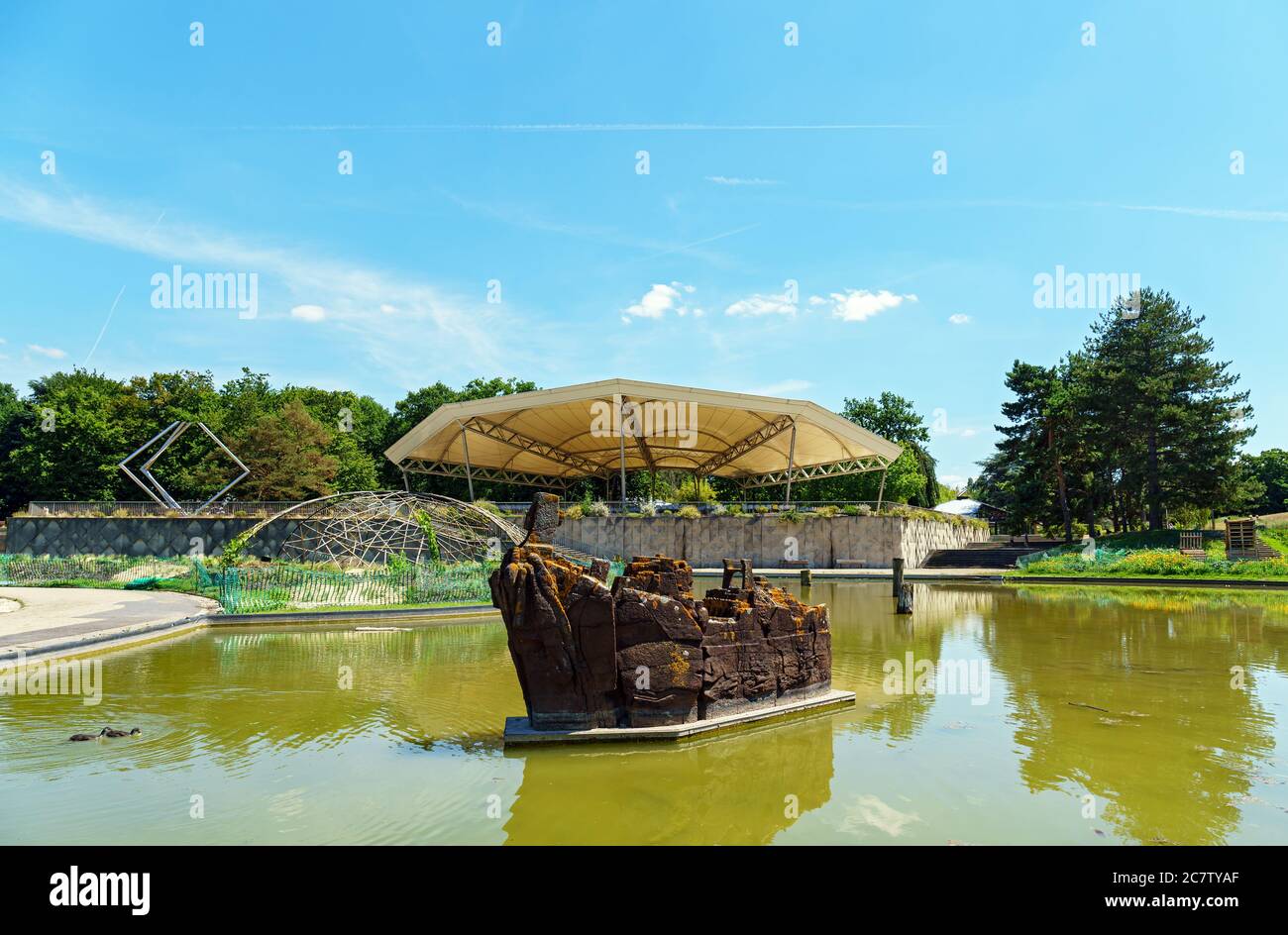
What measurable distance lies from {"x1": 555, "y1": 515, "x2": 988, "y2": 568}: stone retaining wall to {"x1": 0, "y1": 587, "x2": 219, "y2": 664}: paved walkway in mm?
21159

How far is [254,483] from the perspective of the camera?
1790 inches

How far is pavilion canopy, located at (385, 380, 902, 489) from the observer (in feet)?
126

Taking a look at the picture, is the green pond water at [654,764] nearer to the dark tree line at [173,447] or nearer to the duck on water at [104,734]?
the duck on water at [104,734]

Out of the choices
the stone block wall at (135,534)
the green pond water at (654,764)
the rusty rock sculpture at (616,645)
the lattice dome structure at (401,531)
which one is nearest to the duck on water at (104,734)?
the green pond water at (654,764)

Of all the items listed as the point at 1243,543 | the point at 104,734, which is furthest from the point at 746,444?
the point at 104,734

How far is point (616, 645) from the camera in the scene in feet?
25.5

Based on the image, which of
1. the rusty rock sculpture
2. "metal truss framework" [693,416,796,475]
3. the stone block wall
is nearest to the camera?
the rusty rock sculpture

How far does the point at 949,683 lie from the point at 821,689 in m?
2.70

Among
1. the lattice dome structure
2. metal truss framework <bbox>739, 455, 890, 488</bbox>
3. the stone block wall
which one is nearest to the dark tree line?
the stone block wall

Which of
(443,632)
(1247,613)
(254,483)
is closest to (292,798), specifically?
(443,632)

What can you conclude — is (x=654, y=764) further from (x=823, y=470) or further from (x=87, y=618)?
(x=823, y=470)

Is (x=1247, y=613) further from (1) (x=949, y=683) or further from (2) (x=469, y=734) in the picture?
(2) (x=469, y=734)

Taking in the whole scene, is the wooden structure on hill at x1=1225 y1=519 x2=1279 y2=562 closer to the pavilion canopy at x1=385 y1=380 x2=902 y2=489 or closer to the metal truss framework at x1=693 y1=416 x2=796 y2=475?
the pavilion canopy at x1=385 y1=380 x2=902 y2=489

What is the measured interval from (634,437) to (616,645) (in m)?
39.0
